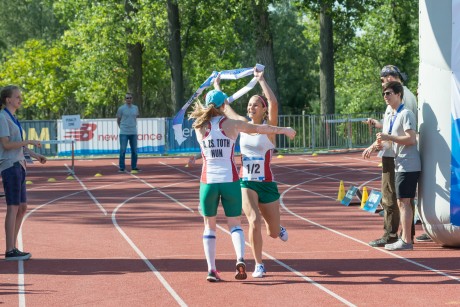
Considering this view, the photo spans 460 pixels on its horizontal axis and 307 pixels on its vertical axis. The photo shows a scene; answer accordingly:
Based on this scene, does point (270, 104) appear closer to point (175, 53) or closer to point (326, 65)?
point (326, 65)

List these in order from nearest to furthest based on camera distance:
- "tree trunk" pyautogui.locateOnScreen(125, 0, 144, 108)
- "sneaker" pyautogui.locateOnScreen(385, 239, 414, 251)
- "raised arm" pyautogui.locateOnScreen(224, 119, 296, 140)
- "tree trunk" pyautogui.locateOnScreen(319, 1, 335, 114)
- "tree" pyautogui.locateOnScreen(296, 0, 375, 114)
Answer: "raised arm" pyautogui.locateOnScreen(224, 119, 296, 140)
"sneaker" pyautogui.locateOnScreen(385, 239, 414, 251)
"tree" pyautogui.locateOnScreen(296, 0, 375, 114)
"tree trunk" pyautogui.locateOnScreen(319, 1, 335, 114)
"tree trunk" pyautogui.locateOnScreen(125, 0, 144, 108)

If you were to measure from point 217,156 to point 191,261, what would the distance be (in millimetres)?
1859

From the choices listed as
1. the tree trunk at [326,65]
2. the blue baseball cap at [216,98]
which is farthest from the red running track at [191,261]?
the tree trunk at [326,65]

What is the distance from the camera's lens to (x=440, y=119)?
1144 centimetres

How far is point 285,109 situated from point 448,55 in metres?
58.1

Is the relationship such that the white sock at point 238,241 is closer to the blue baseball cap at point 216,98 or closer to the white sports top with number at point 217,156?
Result: the white sports top with number at point 217,156

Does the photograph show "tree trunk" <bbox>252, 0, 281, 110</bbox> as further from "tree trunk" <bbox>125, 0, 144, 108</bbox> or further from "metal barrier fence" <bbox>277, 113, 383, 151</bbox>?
"tree trunk" <bbox>125, 0, 144, 108</bbox>

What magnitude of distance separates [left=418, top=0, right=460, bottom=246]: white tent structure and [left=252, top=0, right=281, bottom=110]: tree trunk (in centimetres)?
2604

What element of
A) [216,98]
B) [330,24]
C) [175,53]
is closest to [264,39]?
[330,24]

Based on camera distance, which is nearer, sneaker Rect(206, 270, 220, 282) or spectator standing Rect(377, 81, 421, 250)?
sneaker Rect(206, 270, 220, 282)

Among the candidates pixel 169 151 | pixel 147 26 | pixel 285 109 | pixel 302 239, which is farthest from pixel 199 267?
pixel 285 109

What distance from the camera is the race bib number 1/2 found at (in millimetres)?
9992

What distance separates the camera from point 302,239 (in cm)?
1277

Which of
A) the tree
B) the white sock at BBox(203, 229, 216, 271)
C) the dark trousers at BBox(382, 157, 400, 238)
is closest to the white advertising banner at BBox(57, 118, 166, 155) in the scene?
the tree
